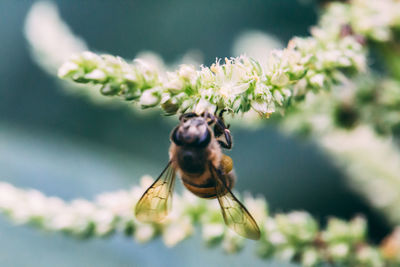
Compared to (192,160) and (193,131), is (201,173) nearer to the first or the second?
(192,160)

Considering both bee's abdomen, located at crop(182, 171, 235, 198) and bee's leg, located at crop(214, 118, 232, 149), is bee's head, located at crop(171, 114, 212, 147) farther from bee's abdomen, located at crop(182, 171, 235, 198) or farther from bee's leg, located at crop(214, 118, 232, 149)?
bee's abdomen, located at crop(182, 171, 235, 198)

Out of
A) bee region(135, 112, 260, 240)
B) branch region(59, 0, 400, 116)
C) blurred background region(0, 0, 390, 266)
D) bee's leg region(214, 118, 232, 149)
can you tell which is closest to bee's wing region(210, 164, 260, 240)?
bee region(135, 112, 260, 240)

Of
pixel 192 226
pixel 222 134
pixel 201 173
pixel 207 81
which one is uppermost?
pixel 222 134

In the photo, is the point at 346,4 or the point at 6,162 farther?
the point at 6,162

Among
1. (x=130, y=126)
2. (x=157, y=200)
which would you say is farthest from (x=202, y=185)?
(x=130, y=126)

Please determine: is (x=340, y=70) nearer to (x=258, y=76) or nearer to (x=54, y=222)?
(x=258, y=76)

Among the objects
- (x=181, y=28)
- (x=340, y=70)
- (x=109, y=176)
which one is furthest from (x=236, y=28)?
(x=340, y=70)
